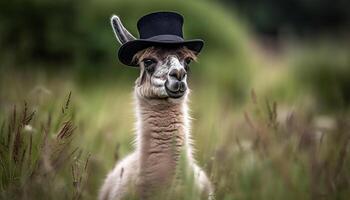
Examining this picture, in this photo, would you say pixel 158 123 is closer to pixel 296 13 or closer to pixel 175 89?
pixel 175 89

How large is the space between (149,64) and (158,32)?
17cm

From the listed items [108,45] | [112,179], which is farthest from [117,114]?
[112,179]

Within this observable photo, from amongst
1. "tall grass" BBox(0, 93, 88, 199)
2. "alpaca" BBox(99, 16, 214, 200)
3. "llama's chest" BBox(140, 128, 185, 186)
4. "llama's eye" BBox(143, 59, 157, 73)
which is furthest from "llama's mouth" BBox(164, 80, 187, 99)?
"tall grass" BBox(0, 93, 88, 199)

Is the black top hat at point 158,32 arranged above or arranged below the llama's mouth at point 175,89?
above

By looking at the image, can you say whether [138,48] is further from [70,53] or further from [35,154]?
[70,53]

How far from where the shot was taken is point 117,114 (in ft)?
28.5

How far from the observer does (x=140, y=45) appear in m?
3.87

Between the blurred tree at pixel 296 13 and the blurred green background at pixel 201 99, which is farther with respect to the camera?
the blurred tree at pixel 296 13

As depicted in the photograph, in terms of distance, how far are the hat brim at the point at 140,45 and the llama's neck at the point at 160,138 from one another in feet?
0.92

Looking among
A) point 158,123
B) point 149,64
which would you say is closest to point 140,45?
point 149,64

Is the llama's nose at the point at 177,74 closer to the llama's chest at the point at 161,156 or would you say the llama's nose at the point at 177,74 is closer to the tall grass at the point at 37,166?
the llama's chest at the point at 161,156

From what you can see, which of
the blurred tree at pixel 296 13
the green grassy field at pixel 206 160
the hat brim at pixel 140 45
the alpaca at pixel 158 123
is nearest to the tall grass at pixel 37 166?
the green grassy field at pixel 206 160

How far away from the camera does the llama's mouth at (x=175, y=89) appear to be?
3.75 m

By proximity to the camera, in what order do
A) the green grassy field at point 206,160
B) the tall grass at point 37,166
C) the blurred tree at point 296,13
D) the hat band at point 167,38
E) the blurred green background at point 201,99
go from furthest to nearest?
the blurred tree at point 296,13 < the blurred green background at point 201,99 < the hat band at point 167,38 < the green grassy field at point 206,160 < the tall grass at point 37,166
